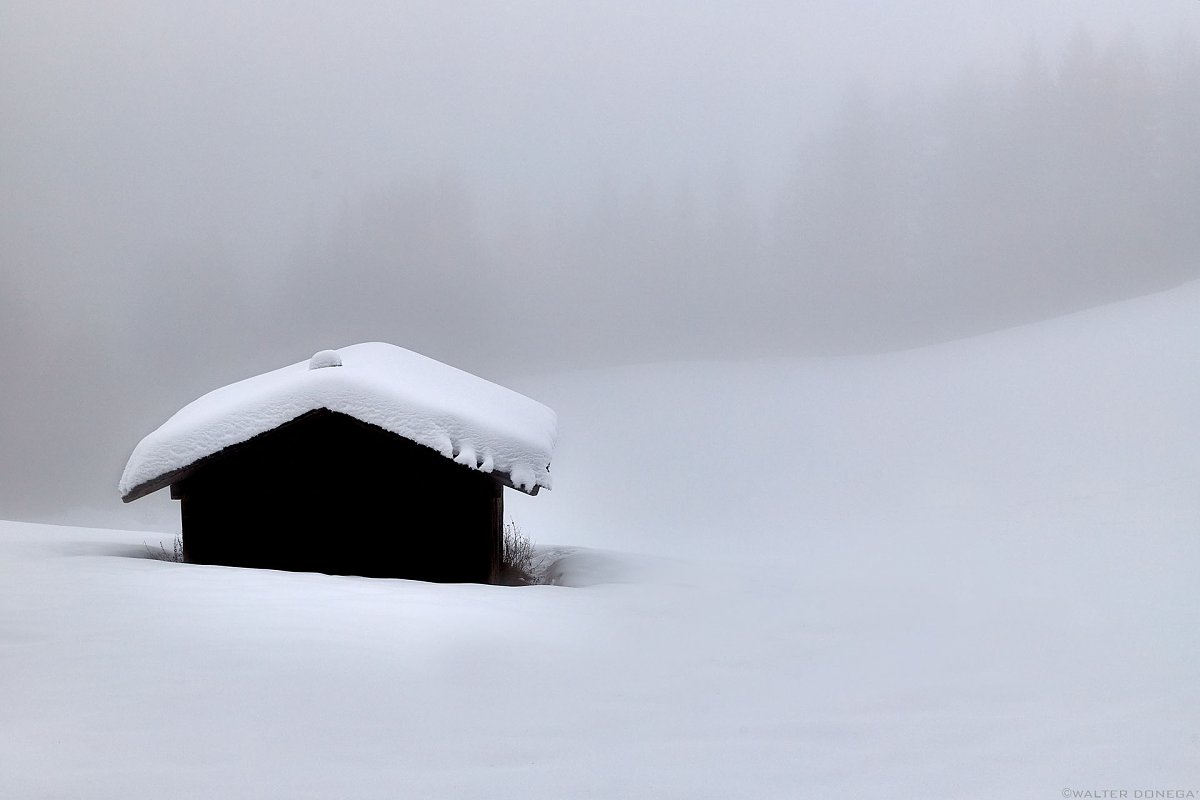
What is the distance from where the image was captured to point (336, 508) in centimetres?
897

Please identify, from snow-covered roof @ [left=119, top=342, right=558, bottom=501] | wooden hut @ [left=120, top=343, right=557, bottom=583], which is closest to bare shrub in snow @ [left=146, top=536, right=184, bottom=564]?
wooden hut @ [left=120, top=343, right=557, bottom=583]

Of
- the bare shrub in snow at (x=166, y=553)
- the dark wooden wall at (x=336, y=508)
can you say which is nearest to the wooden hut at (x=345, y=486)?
the dark wooden wall at (x=336, y=508)

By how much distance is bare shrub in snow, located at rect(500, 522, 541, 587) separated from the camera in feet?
33.7

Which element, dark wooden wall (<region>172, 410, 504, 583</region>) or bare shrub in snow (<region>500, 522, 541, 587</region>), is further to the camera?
bare shrub in snow (<region>500, 522, 541, 587</region>)

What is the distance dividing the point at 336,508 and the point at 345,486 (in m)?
0.22

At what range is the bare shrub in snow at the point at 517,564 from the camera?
10.3 meters

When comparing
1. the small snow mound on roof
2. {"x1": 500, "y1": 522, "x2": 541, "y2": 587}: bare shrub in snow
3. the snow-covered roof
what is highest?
the small snow mound on roof

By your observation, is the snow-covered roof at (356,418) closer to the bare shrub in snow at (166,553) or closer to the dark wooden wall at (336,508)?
the dark wooden wall at (336,508)

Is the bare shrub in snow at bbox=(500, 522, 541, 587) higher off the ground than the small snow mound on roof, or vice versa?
the small snow mound on roof

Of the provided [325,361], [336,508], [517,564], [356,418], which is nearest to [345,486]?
[336,508]

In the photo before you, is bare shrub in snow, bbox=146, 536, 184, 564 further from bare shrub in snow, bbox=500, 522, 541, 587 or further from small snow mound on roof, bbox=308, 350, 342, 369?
bare shrub in snow, bbox=500, 522, 541, 587

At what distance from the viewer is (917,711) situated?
16.7 ft

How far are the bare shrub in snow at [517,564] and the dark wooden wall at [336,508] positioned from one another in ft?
3.50

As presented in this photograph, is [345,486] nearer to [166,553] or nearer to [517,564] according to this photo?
[166,553]
